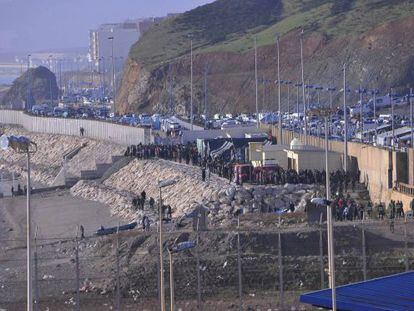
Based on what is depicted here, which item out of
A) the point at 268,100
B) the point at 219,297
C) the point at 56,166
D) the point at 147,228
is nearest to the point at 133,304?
the point at 219,297

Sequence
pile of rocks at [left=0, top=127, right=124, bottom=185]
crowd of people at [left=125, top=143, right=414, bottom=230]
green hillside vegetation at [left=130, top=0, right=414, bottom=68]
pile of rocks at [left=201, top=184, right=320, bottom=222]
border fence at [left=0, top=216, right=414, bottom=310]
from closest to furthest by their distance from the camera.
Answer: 1. border fence at [left=0, top=216, right=414, bottom=310]
2. crowd of people at [left=125, top=143, right=414, bottom=230]
3. pile of rocks at [left=201, top=184, right=320, bottom=222]
4. pile of rocks at [left=0, top=127, right=124, bottom=185]
5. green hillside vegetation at [left=130, top=0, right=414, bottom=68]

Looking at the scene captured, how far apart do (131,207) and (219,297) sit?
1479 centimetres

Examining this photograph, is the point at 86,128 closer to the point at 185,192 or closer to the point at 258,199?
the point at 185,192

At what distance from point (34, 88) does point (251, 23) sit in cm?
3214

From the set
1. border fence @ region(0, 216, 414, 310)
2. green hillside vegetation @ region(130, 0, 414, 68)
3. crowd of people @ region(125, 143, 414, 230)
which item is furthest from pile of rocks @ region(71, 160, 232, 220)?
green hillside vegetation @ region(130, 0, 414, 68)

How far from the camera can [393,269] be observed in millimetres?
22234

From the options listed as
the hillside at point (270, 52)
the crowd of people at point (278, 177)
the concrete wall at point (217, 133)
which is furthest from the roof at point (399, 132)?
the hillside at point (270, 52)

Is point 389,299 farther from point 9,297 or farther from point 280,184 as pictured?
point 280,184

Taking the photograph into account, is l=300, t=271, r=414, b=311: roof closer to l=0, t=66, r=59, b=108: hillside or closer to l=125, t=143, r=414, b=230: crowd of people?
l=125, t=143, r=414, b=230: crowd of people

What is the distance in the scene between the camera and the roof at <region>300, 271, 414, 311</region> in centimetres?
1625

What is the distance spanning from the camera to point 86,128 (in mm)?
61250

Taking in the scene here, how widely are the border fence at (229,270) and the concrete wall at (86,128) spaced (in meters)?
26.3

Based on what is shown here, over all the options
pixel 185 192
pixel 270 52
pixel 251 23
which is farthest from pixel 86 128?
pixel 251 23

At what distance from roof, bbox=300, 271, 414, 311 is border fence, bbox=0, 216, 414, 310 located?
3.21 meters
